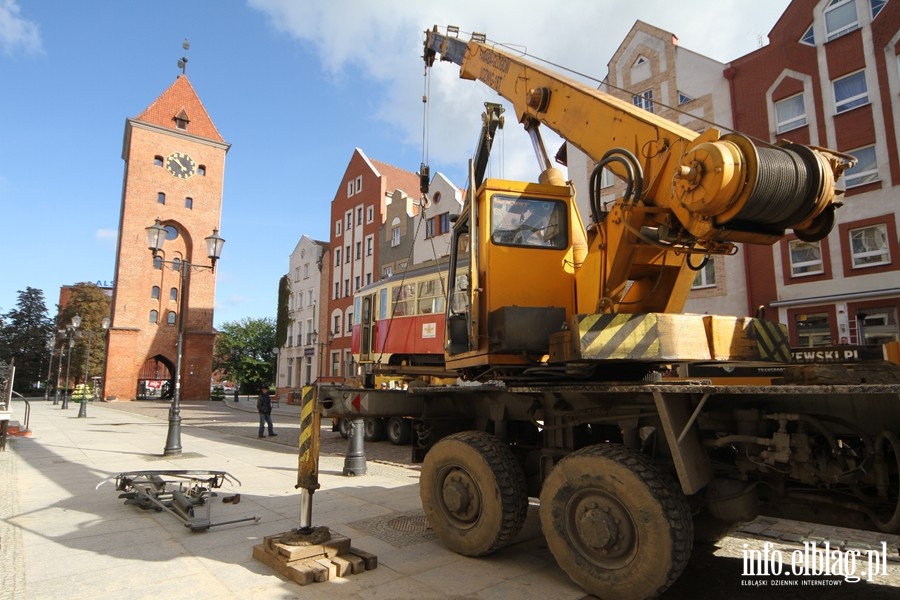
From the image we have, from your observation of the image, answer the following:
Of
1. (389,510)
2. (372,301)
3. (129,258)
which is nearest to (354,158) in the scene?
(129,258)

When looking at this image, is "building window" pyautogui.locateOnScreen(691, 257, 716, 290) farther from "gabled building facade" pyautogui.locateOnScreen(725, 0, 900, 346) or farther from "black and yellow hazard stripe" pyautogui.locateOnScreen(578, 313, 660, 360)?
"black and yellow hazard stripe" pyautogui.locateOnScreen(578, 313, 660, 360)

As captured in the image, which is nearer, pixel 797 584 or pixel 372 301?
pixel 797 584

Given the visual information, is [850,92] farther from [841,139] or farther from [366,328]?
[366,328]

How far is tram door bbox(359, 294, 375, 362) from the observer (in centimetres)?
1603

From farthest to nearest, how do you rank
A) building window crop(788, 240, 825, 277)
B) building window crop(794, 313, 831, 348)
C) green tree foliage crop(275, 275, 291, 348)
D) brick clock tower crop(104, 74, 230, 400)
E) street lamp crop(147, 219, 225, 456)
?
green tree foliage crop(275, 275, 291, 348) → brick clock tower crop(104, 74, 230, 400) → building window crop(788, 240, 825, 277) → building window crop(794, 313, 831, 348) → street lamp crop(147, 219, 225, 456)

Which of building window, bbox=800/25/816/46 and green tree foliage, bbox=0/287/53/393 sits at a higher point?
building window, bbox=800/25/816/46

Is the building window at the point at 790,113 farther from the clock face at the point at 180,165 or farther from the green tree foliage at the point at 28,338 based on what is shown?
the green tree foliage at the point at 28,338

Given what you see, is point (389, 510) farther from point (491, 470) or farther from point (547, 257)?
point (547, 257)

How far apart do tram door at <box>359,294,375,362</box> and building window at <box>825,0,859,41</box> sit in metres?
16.0

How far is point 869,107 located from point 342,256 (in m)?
32.8

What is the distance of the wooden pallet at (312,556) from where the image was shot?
4.36 metres

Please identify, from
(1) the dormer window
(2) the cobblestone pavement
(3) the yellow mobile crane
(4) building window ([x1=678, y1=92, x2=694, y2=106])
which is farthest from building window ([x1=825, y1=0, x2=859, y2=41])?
(1) the dormer window

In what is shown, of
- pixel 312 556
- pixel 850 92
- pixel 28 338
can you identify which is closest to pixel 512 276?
pixel 312 556

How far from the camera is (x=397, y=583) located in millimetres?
4316
